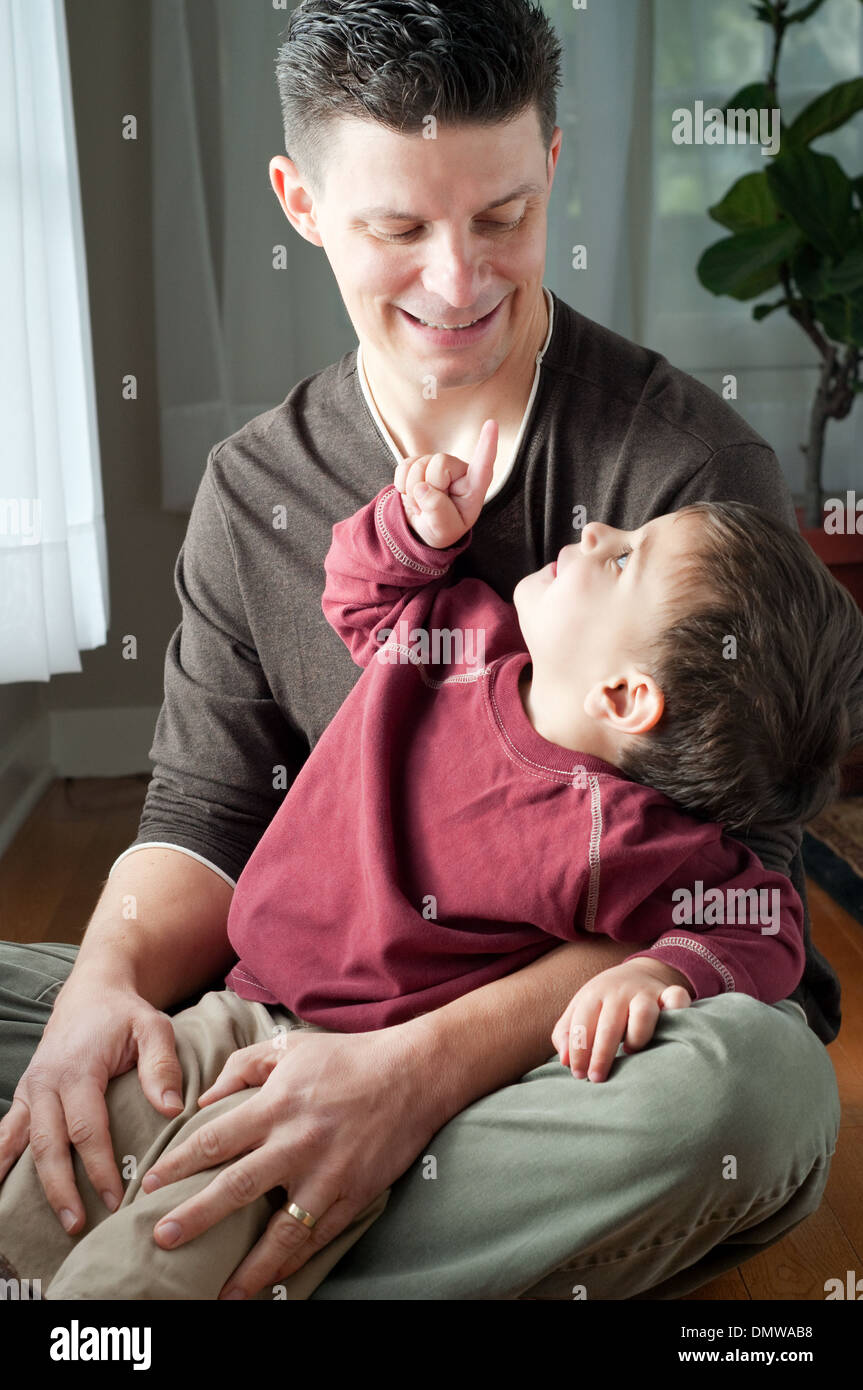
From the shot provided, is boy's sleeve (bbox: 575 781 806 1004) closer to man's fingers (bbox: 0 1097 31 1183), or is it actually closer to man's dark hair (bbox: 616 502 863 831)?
man's dark hair (bbox: 616 502 863 831)

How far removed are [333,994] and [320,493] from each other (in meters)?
0.51

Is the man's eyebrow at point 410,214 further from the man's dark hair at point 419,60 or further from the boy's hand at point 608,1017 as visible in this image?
the boy's hand at point 608,1017

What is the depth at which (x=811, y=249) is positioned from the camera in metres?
2.95

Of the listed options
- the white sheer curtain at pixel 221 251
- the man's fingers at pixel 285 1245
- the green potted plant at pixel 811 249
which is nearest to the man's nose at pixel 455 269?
the man's fingers at pixel 285 1245

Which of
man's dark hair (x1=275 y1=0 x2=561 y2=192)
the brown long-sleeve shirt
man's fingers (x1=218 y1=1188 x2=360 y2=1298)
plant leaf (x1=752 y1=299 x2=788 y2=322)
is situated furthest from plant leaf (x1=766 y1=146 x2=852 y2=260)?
man's fingers (x1=218 y1=1188 x2=360 y2=1298)

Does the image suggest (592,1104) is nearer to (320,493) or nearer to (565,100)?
(320,493)

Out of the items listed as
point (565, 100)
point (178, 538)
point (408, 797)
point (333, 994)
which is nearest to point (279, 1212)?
point (333, 994)

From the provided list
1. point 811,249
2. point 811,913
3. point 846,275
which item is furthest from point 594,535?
point 811,249

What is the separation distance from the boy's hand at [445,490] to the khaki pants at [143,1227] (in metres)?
0.47

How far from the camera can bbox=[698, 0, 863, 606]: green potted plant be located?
2840 millimetres

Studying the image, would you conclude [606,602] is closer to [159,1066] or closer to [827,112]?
[159,1066]

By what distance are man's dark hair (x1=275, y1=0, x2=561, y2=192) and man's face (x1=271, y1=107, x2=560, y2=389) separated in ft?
0.05

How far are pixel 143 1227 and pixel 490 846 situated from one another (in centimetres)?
39

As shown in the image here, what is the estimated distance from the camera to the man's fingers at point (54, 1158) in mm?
1038
